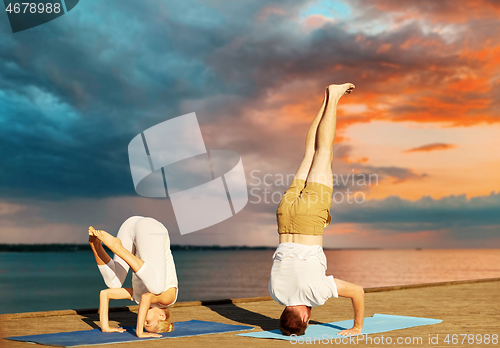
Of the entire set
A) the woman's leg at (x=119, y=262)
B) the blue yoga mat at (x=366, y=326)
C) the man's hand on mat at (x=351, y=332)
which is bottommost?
the blue yoga mat at (x=366, y=326)

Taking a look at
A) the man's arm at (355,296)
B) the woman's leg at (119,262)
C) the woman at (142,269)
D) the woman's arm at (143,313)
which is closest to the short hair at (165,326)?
the woman at (142,269)

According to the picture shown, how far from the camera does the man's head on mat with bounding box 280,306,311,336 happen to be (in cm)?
574

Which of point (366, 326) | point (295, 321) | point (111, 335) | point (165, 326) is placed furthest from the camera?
point (366, 326)

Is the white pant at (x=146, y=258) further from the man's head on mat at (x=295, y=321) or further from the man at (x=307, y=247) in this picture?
the man's head on mat at (x=295, y=321)

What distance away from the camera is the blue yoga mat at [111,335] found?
5418 millimetres

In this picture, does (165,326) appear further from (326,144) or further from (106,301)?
(326,144)

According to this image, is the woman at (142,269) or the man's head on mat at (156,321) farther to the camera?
the man's head on mat at (156,321)

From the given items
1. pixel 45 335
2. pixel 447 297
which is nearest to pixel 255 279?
pixel 447 297

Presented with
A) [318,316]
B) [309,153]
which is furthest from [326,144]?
[318,316]

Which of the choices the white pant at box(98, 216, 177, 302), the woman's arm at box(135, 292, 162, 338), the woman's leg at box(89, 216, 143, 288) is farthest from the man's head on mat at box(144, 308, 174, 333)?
the woman's leg at box(89, 216, 143, 288)

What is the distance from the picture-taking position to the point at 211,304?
9.07 m

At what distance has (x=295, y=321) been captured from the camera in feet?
18.8

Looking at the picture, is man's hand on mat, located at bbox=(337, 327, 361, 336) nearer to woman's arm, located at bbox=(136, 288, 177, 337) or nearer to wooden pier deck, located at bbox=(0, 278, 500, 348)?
wooden pier deck, located at bbox=(0, 278, 500, 348)

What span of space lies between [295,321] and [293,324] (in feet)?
0.13
